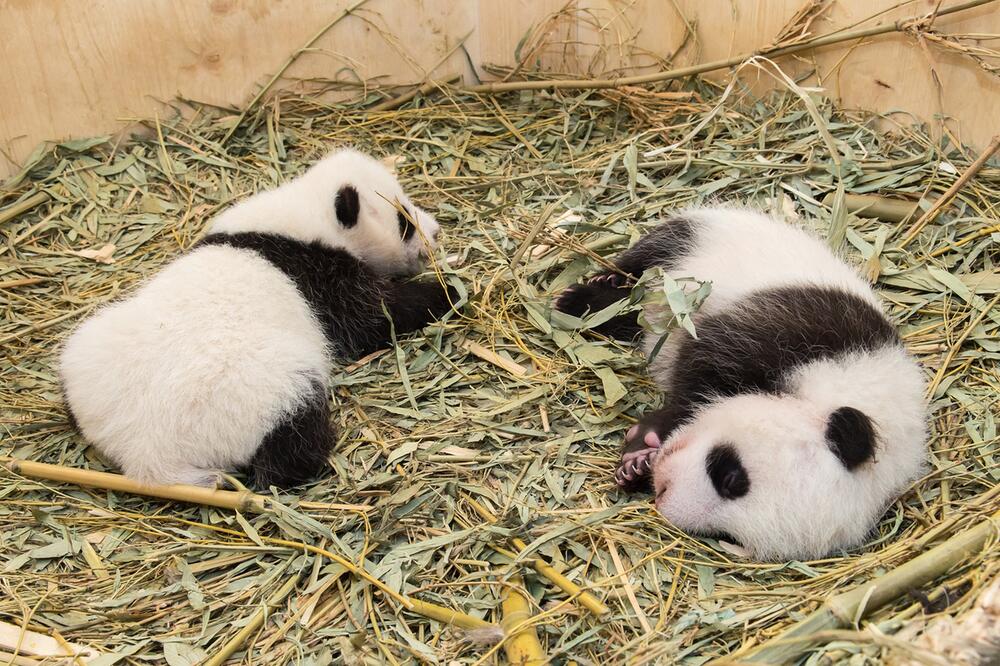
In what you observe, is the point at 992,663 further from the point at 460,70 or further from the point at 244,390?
the point at 460,70

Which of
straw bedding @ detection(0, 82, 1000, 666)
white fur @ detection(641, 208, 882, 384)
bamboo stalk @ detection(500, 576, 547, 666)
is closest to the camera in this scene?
bamboo stalk @ detection(500, 576, 547, 666)

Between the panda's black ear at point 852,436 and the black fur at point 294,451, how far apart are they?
6.98 ft

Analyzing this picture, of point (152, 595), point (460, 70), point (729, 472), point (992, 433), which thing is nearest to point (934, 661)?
point (729, 472)

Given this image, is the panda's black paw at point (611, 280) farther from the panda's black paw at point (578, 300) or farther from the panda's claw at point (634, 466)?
the panda's claw at point (634, 466)

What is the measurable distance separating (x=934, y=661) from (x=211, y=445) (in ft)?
9.05

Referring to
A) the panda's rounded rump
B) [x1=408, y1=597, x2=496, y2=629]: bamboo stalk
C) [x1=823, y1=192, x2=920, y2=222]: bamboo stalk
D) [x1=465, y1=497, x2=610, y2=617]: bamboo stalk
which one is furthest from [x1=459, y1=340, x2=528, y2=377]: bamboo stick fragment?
[x1=823, y1=192, x2=920, y2=222]: bamboo stalk

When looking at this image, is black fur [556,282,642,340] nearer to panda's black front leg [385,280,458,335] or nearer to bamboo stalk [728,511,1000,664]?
panda's black front leg [385,280,458,335]

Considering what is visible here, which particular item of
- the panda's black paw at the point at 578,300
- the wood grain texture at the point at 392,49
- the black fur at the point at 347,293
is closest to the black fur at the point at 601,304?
the panda's black paw at the point at 578,300

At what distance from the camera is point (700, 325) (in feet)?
13.4

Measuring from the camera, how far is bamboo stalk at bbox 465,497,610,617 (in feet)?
10.1

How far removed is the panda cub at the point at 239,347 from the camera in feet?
12.1

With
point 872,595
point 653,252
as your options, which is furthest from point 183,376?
point 872,595

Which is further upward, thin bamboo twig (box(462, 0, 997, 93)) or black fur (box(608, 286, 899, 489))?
thin bamboo twig (box(462, 0, 997, 93))

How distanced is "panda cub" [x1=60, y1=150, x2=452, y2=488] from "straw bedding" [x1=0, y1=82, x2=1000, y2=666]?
19 cm
